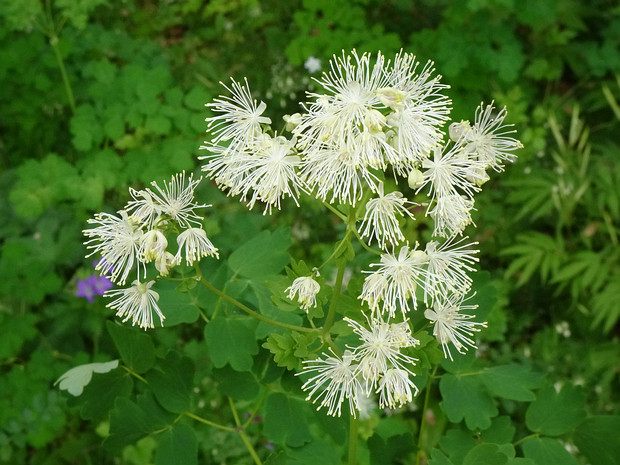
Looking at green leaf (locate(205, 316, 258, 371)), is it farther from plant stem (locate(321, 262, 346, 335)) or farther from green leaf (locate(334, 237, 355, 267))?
green leaf (locate(334, 237, 355, 267))

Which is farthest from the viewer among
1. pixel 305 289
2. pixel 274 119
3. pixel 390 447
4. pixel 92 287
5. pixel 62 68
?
pixel 274 119

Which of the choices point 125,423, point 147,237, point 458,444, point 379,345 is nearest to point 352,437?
point 458,444

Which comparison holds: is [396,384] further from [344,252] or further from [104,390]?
[104,390]

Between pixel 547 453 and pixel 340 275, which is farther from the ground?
pixel 340 275

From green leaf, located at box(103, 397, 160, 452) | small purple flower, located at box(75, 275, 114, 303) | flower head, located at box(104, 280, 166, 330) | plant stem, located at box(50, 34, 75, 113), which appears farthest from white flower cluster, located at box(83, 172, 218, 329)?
plant stem, located at box(50, 34, 75, 113)

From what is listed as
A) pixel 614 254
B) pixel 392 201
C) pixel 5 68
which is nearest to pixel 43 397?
pixel 5 68

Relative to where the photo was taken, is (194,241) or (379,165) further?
(194,241)

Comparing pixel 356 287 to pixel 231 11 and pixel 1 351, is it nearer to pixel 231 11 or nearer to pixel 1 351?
pixel 1 351
